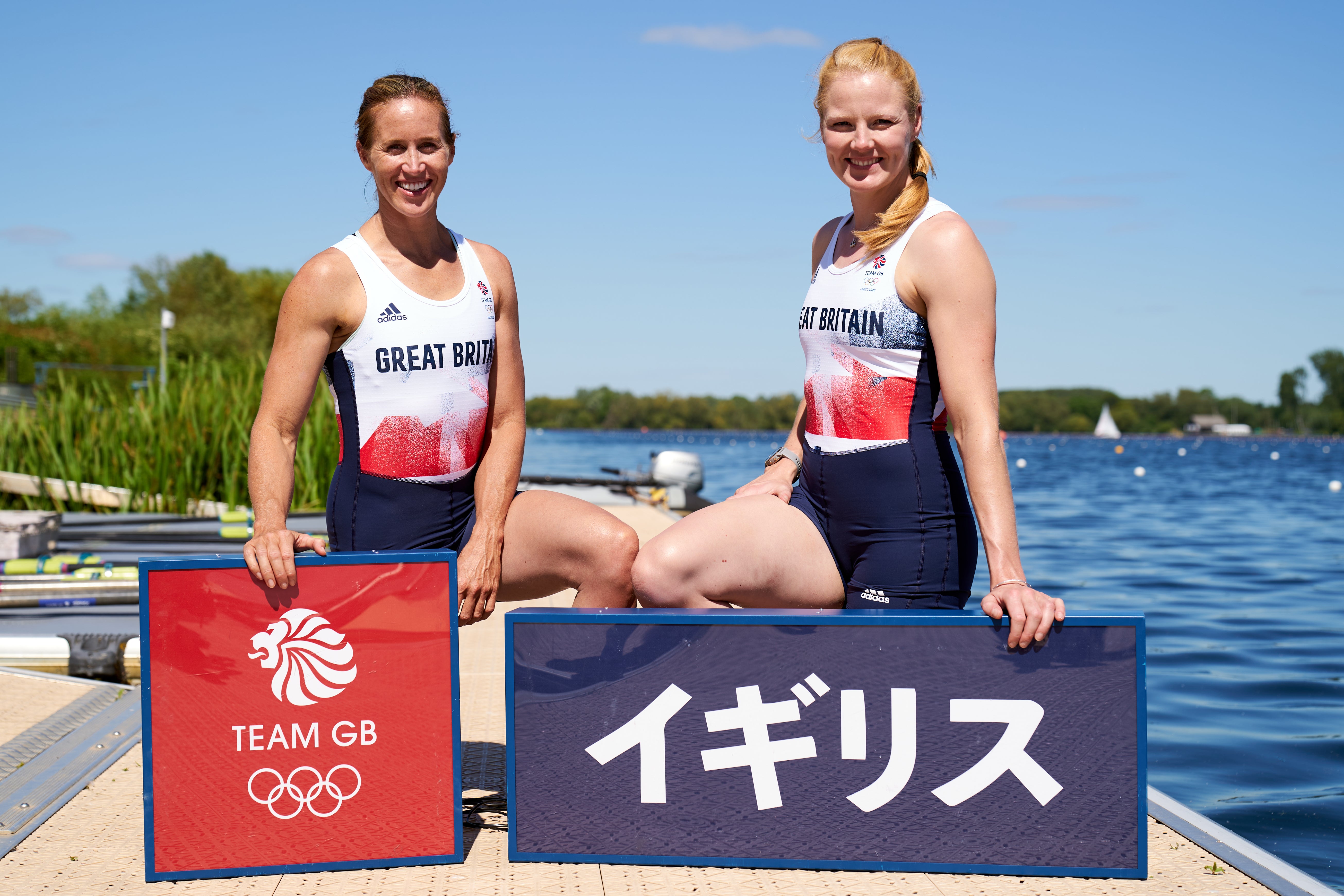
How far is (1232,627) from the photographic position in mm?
8602

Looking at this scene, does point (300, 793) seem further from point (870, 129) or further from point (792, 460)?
point (870, 129)

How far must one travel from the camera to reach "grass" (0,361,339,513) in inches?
426

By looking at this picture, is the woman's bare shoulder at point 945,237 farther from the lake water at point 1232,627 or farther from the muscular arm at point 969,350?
the lake water at point 1232,627

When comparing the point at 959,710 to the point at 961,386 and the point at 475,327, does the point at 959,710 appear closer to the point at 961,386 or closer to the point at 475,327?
the point at 961,386

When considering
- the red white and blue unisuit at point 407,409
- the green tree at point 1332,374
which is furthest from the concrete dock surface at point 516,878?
the green tree at point 1332,374

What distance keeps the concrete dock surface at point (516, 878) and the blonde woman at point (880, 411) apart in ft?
2.00

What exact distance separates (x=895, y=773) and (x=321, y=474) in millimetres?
9306

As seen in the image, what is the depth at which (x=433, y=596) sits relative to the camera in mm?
2443

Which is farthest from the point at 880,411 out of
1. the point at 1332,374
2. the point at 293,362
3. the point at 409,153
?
the point at 1332,374

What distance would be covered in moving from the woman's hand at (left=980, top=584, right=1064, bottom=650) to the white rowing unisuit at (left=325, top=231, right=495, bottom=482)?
4.35ft

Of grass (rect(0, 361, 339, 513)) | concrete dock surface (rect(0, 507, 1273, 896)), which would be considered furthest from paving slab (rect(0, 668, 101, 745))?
grass (rect(0, 361, 339, 513))

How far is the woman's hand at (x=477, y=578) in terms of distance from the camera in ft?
8.63

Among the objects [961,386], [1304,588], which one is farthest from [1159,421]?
[961,386]

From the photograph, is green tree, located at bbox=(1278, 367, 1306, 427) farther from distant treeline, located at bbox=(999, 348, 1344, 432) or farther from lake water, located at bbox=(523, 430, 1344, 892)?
lake water, located at bbox=(523, 430, 1344, 892)
